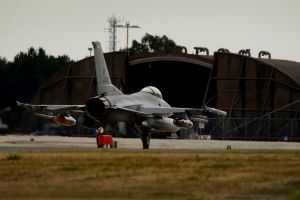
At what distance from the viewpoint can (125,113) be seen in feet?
210

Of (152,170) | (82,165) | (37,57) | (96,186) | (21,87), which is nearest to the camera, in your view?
(96,186)

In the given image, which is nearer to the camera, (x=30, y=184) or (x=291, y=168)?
(x=30, y=184)

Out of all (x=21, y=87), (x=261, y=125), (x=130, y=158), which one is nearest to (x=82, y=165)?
(x=130, y=158)

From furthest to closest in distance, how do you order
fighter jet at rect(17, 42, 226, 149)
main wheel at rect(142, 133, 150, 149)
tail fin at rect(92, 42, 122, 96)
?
tail fin at rect(92, 42, 122, 96) < main wheel at rect(142, 133, 150, 149) < fighter jet at rect(17, 42, 226, 149)

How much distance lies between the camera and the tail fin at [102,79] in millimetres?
65688

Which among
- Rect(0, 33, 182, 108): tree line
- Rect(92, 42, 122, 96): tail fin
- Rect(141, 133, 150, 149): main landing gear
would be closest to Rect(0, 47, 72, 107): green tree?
Rect(0, 33, 182, 108): tree line

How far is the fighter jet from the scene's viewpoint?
205 feet

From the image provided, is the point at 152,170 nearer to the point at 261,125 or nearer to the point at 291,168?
the point at 291,168

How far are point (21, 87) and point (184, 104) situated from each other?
2127cm

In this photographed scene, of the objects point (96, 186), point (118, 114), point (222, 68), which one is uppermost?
point (222, 68)

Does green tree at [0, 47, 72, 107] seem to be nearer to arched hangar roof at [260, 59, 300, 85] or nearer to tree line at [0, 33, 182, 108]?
tree line at [0, 33, 182, 108]

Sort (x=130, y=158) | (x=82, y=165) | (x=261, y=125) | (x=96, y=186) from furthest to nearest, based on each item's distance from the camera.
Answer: (x=261, y=125) → (x=130, y=158) → (x=82, y=165) → (x=96, y=186)

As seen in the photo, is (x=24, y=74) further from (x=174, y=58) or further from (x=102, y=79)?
(x=102, y=79)

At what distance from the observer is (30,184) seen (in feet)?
98.9
